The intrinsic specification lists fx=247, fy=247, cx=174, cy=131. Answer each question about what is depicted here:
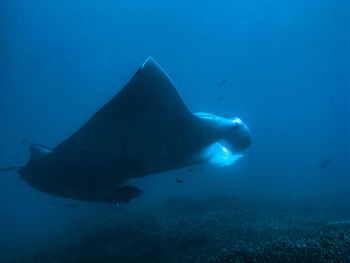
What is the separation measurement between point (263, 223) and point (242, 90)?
70678 mm

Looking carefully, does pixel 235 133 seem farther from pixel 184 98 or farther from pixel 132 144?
pixel 184 98

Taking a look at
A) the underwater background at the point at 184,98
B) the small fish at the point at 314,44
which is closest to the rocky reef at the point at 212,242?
the underwater background at the point at 184,98

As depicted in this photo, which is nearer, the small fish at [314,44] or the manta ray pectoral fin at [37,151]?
the manta ray pectoral fin at [37,151]

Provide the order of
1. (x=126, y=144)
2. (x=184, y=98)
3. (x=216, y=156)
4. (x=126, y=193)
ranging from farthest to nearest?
(x=184, y=98)
(x=216, y=156)
(x=126, y=193)
(x=126, y=144)

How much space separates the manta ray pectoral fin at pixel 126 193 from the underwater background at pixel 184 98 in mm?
Result: 1819

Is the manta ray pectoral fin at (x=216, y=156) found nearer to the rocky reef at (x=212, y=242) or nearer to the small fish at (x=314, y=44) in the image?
the rocky reef at (x=212, y=242)

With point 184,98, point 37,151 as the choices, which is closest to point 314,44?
A: point 184,98

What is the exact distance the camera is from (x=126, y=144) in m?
3.42

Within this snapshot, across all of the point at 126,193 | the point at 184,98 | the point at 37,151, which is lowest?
the point at 126,193

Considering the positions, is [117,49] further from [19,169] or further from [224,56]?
[19,169]

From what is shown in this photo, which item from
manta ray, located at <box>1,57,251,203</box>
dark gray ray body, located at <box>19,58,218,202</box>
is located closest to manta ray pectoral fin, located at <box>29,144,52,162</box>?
manta ray, located at <box>1,57,251,203</box>

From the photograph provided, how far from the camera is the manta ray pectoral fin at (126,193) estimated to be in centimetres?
380

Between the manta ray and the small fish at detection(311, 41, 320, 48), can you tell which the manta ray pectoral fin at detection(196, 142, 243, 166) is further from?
the small fish at detection(311, 41, 320, 48)

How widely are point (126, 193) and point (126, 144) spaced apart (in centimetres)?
92
